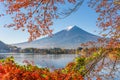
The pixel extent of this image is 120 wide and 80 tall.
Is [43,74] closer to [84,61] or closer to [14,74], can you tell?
[14,74]

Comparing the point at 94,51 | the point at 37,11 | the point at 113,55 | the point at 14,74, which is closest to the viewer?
the point at 14,74

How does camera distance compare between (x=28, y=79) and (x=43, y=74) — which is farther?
(x=43, y=74)

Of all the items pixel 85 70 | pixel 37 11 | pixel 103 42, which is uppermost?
pixel 37 11

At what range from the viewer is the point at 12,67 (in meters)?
5.51

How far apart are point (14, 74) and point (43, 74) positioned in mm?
646

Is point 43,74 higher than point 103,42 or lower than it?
lower

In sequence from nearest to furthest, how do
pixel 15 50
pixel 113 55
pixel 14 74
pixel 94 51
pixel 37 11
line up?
pixel 14 74
pixel 37 11
pixel 113 55
pixel 94 51
pixel 15 50

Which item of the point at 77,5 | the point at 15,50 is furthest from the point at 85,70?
the point at 15,50

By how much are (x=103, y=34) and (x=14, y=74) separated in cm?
529

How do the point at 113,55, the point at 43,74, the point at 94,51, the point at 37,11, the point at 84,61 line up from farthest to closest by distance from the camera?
the point at 84,61
the point at 94,51
the point at 113,55
the point at 37,11
the point at 43,74

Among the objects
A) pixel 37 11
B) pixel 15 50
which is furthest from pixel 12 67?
pixel 15 50

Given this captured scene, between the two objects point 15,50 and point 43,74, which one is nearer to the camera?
point 43,74

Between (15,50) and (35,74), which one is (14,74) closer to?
(35,74)

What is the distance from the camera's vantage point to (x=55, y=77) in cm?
554
